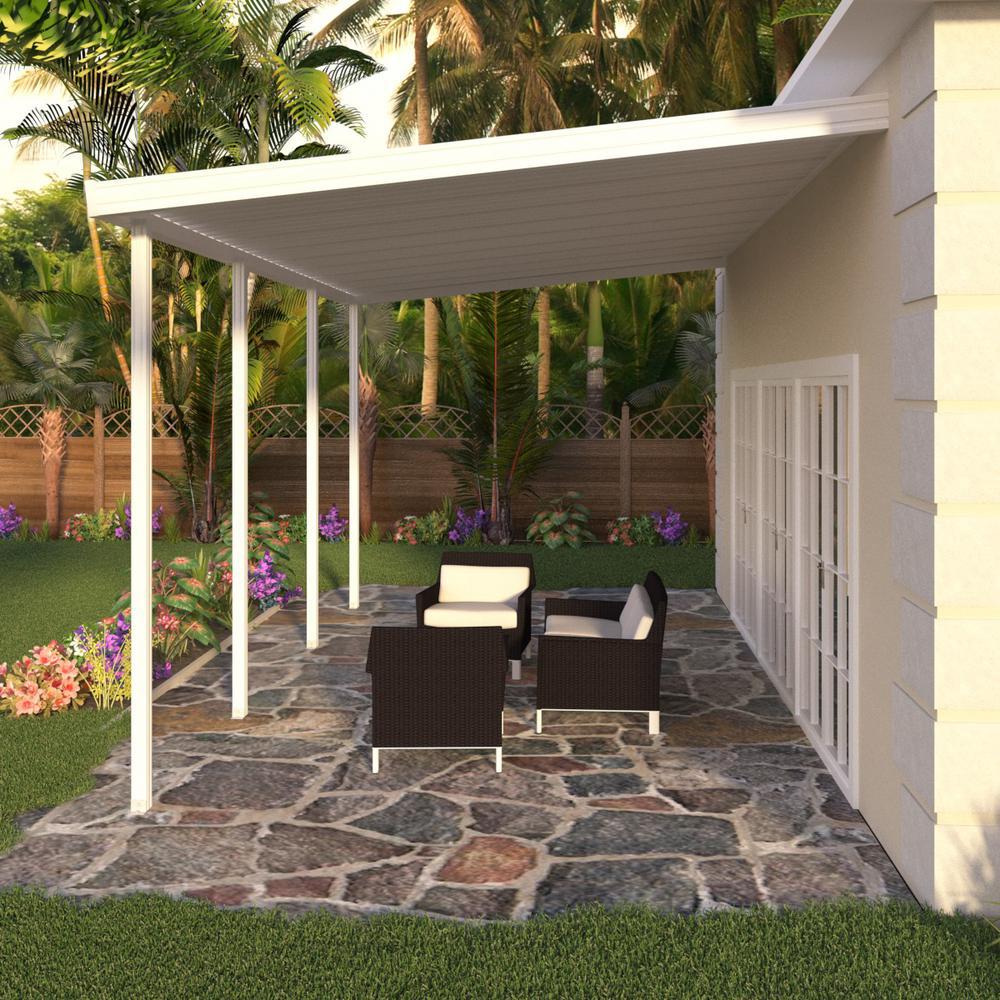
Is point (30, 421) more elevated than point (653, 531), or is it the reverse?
point (30, 421)

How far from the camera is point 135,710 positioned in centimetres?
602

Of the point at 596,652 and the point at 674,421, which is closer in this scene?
the point at 596,652

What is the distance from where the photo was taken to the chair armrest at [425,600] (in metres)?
8.88

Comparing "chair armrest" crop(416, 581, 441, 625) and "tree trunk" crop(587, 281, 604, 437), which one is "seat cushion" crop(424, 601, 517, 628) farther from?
"tree trunk" crop(587, 281, 604, 437)

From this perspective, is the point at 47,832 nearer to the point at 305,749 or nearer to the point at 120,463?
the point at 305,749

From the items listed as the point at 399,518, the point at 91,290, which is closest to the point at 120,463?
the point at 399,518

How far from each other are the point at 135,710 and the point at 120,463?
40.5 ft

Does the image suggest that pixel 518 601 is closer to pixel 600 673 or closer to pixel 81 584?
pixel 600 673

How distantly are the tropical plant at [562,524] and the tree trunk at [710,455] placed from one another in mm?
1514

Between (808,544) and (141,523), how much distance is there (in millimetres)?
3655

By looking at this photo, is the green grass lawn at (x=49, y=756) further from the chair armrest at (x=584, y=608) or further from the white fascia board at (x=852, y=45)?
the white fascia board at (x=852, y=45)

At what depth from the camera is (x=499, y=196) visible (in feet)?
20.6

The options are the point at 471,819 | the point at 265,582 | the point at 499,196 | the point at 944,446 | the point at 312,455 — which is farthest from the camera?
the point at 265,582

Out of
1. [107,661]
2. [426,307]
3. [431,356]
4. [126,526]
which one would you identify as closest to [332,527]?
[126,526]
